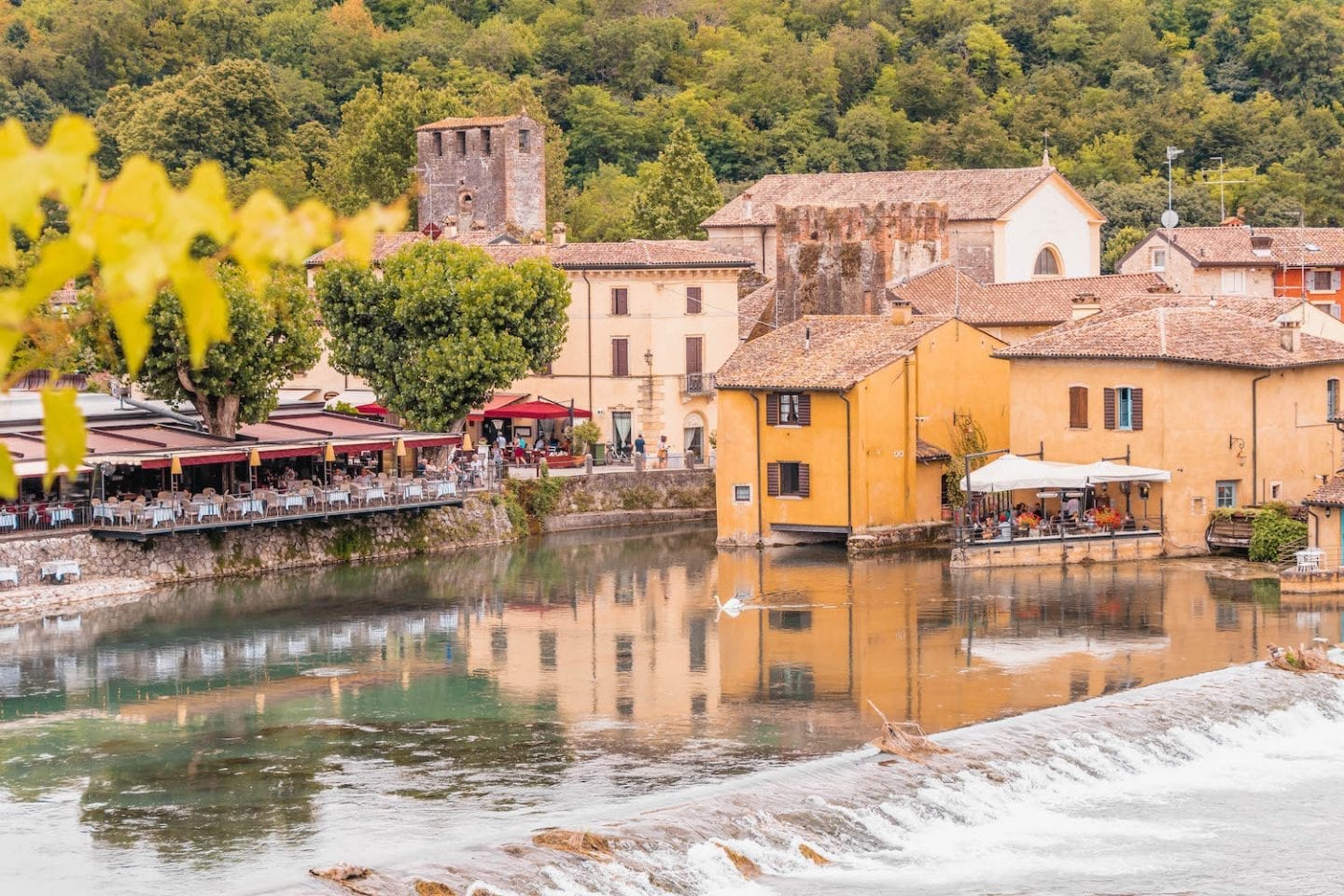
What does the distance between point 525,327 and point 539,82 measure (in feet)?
187

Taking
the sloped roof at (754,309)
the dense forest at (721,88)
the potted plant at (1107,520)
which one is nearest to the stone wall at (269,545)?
the potted plant at (1107,520)

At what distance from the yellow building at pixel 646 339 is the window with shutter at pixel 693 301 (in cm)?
2

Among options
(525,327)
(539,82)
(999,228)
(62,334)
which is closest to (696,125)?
(539,82)

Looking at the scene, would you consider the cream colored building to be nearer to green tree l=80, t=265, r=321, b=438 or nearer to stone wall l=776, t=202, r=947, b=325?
stone wall l=776, t=202, r=947, b=325

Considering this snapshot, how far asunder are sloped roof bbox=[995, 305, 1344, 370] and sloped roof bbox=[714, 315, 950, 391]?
94.3 inches

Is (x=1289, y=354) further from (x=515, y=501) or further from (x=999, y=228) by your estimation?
(x=999, y=228)

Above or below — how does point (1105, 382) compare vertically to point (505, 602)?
above

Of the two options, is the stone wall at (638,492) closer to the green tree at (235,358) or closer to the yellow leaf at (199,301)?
the green tree at (235,358)

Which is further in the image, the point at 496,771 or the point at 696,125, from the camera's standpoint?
the point at 696,125

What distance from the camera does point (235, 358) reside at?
46.7 metres

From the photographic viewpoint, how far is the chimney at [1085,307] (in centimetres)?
5016

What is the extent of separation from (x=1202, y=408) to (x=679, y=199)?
3889 centimetres

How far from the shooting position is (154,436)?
1805 inches

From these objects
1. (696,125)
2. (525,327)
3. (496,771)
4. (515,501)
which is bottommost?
(496,771)
